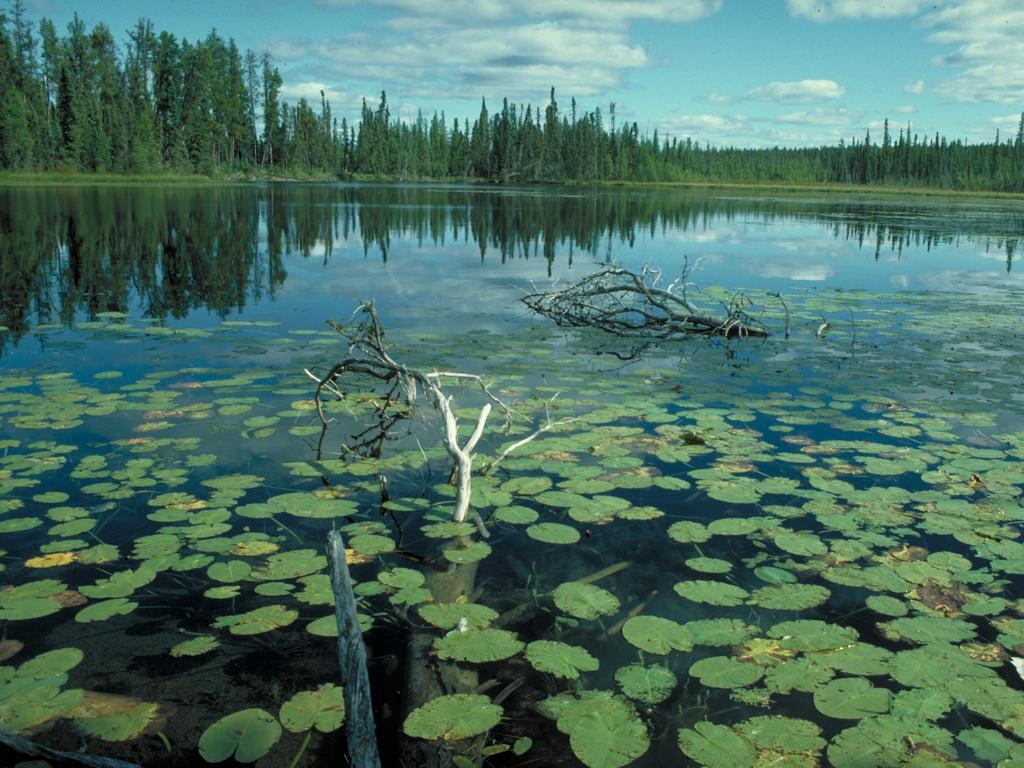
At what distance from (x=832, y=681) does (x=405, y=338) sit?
7.84m

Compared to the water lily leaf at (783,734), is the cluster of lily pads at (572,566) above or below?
above

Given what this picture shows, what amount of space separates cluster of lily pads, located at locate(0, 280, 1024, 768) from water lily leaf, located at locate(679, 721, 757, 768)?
15 mm

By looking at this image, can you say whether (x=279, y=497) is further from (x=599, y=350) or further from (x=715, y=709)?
(x=599, y=350)

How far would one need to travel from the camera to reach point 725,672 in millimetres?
3105

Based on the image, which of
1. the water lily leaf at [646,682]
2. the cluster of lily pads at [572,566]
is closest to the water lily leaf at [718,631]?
the cluster of lily pads at [572,566]

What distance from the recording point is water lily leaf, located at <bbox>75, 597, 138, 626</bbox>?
339cm

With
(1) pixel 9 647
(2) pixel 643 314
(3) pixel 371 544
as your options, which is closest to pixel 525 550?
(3) pixel 371 544

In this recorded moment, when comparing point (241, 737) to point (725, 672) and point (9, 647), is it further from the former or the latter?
point (725, 672)

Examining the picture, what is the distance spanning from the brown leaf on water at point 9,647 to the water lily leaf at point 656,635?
2635 mm

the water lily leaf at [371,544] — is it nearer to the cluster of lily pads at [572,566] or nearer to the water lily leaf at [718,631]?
the cluster of lily pads at [572,566]

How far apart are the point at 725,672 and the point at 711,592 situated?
27.4 inches

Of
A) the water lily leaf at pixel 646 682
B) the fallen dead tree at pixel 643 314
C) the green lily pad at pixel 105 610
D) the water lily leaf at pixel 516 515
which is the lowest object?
the water lily leaf at pixel 646 682

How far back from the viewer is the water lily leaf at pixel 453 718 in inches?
107

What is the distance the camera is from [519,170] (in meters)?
109
